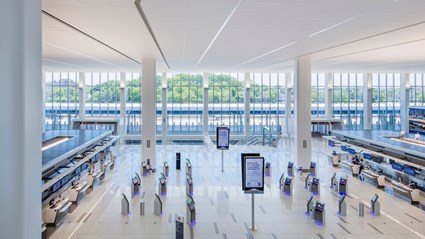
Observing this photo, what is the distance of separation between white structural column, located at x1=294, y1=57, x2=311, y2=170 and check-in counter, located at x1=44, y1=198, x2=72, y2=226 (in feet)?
30.2

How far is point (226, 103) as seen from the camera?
96.1 feet

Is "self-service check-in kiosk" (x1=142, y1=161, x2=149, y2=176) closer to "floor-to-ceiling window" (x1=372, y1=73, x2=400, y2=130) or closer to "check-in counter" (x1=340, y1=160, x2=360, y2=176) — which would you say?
"check-in counter" (x1=340, y1=160, x2=360, y2=176)

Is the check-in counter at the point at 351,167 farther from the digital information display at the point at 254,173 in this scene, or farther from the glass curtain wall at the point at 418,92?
the glass curtain wall at the point at 418,92

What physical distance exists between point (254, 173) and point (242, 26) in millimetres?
3299

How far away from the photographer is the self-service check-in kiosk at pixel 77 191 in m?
9.97

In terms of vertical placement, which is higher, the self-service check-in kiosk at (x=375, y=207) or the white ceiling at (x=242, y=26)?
the white ceiling at (x=242, y=26)

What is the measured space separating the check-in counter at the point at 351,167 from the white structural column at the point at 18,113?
13136mm

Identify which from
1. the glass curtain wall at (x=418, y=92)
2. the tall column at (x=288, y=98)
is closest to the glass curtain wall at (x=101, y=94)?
the tall column at (x=288, y=98)

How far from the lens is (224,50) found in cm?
1175

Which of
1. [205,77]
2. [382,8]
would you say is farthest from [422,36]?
[205,77]

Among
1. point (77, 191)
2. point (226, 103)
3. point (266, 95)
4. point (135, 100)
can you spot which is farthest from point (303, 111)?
point (135, 100)

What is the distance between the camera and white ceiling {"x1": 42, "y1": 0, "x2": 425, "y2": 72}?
18.7ft

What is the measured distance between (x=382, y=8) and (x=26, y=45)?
558 centimetres

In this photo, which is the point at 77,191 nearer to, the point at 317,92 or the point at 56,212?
the point at 56,212
